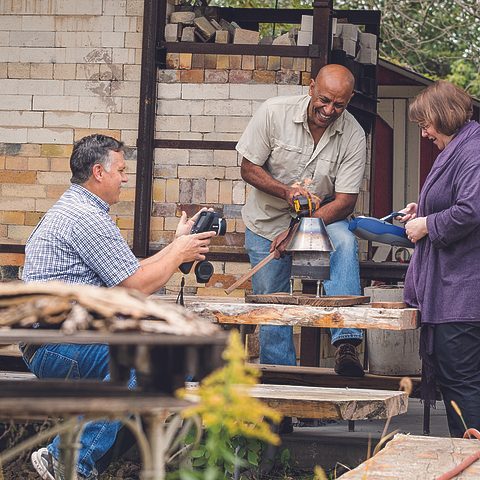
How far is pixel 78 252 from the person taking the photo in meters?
5.02

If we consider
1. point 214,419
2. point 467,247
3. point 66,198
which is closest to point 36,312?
A: point 214,419

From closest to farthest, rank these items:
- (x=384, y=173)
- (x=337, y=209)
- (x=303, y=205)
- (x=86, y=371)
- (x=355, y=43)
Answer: (x=86, y=371), (x=303, y=205), (x=337, y=209), (x=355, y=43), (x=384, y=173)

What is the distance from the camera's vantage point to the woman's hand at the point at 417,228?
18.2ft

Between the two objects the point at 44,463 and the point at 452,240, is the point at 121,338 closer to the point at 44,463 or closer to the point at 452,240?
the point at 44,463

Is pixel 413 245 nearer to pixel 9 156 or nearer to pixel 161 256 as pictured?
pixel 161 256

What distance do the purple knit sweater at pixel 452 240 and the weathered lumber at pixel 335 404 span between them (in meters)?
0.56

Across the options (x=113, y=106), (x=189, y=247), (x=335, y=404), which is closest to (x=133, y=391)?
(x=335, y=404)

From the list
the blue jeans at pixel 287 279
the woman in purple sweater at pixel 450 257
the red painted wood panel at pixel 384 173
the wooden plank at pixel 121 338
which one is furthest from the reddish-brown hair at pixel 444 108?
the red painted wood panel at pixel 384 173

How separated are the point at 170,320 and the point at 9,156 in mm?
6184

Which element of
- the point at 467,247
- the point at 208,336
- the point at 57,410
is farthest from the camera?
the point at 467,247

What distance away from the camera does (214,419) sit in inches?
73.3

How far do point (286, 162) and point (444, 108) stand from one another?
1.44 m

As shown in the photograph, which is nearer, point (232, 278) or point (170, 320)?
point (170, 320)

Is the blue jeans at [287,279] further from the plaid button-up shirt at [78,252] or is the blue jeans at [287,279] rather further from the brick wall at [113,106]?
the plaid button-up shirt at [78,252]
